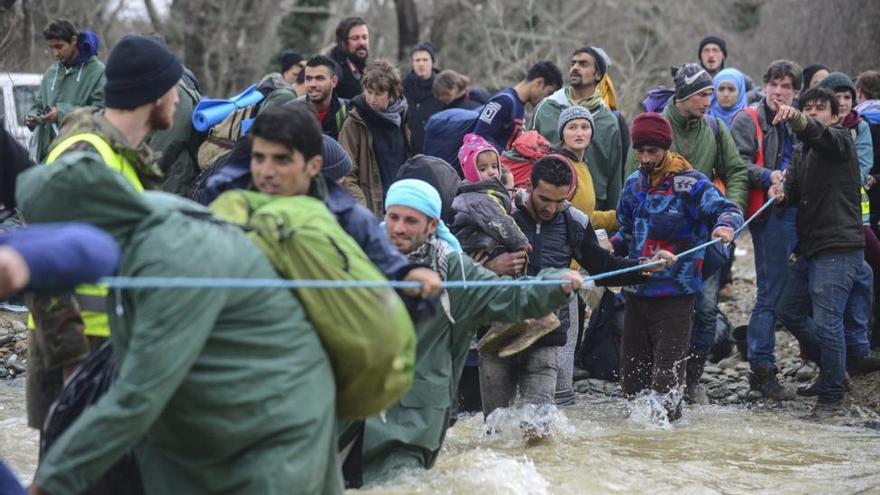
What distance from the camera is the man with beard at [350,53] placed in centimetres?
1073

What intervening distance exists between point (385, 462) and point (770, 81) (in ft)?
19.4

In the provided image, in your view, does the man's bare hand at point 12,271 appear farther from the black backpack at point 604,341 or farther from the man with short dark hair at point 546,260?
the black backpack at point 604,341

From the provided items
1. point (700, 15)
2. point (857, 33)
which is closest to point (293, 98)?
point (857, 33)

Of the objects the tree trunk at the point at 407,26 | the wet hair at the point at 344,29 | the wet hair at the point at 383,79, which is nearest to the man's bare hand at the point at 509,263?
the wet hair at the point at 383,79

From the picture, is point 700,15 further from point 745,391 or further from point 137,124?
point 137,124

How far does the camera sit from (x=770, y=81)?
34.8ft

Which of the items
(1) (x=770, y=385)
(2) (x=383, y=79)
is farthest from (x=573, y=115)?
(1) (x=770, y=385)

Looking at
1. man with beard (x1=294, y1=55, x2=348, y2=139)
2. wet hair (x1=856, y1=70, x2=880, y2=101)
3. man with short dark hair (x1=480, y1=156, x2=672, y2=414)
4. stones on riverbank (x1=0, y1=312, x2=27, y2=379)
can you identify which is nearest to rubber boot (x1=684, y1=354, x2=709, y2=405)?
man with short dark hair (x1=480, y1=156, x2=672, y2=414)

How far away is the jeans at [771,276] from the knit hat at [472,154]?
2.36 meters

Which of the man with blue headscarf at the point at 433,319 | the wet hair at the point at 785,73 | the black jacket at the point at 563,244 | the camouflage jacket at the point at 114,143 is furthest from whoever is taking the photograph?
the wet hair at the point at 785,73

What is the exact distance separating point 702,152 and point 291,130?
18.4 feet

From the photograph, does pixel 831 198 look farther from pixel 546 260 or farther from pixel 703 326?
pixel 546 260

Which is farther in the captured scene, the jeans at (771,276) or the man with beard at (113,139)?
the jeans at (771,276)

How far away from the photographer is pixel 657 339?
8.52 meters
